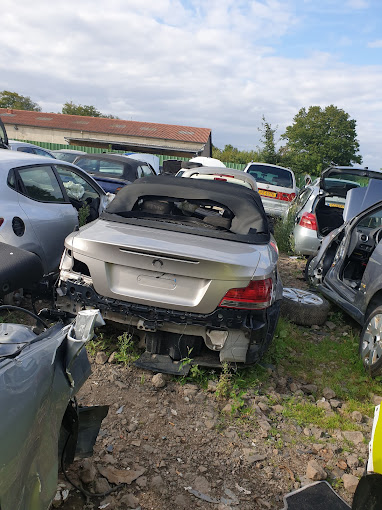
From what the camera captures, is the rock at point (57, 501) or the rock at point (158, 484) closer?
the rock at point (57, 501)

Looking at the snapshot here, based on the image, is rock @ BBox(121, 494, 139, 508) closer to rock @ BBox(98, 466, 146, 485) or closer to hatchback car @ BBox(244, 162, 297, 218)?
rock @ BBox(98, 466, 146, 485)

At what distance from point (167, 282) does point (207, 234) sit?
0.70 meters

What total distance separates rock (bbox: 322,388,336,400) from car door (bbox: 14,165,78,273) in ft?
10.5

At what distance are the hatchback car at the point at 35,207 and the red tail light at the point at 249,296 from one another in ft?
7.73

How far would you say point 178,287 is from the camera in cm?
348

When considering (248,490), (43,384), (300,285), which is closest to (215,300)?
(248,490)

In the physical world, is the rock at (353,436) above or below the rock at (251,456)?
below

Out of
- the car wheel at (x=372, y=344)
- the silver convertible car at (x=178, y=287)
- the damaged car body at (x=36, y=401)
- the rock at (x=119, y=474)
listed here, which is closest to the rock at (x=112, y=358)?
the silver convertible car at (x=178, y=287)

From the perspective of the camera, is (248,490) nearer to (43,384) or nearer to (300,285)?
(43,384)

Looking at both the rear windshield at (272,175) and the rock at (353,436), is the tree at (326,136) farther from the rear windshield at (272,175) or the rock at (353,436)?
the rock at (353,436)

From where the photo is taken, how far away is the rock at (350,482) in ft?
9.31

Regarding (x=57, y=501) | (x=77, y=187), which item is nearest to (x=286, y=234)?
(x=77, y=187)

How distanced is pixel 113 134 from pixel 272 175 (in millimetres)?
29287

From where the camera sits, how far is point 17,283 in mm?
3023
